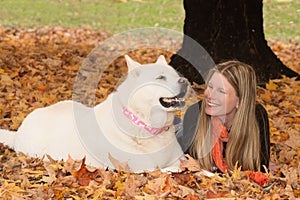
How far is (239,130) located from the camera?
488 centimetres

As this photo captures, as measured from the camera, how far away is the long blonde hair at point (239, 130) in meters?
4.82

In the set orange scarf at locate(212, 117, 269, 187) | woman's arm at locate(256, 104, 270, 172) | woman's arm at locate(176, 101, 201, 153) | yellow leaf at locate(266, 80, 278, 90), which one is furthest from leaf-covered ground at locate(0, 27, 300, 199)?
woman's arm at locate(176, 101, 201, 153)

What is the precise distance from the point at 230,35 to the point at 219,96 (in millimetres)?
3464

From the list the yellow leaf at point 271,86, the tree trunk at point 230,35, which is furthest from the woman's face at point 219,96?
the tree trunk at point 230,35

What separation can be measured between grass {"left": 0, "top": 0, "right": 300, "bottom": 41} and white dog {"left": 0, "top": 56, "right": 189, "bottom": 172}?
859cm

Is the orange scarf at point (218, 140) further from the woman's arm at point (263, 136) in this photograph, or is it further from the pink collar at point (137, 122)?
the pink collar at point (137, 122)

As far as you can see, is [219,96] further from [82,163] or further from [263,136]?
[82,163]

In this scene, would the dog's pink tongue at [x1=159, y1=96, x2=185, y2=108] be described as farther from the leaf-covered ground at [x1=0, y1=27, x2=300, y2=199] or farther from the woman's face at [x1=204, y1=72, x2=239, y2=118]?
the leaf-covered ground at [x1=0, y1=27, x2=300, y2=199]

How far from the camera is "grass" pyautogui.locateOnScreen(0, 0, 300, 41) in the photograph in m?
13.8

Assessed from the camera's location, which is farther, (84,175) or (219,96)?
(219,96)

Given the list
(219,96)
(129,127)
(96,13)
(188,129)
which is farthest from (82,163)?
(96,13)

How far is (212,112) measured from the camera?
15.8 ft

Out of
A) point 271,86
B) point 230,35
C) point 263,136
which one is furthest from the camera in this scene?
point 230,35

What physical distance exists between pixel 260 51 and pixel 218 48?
1.94ft
